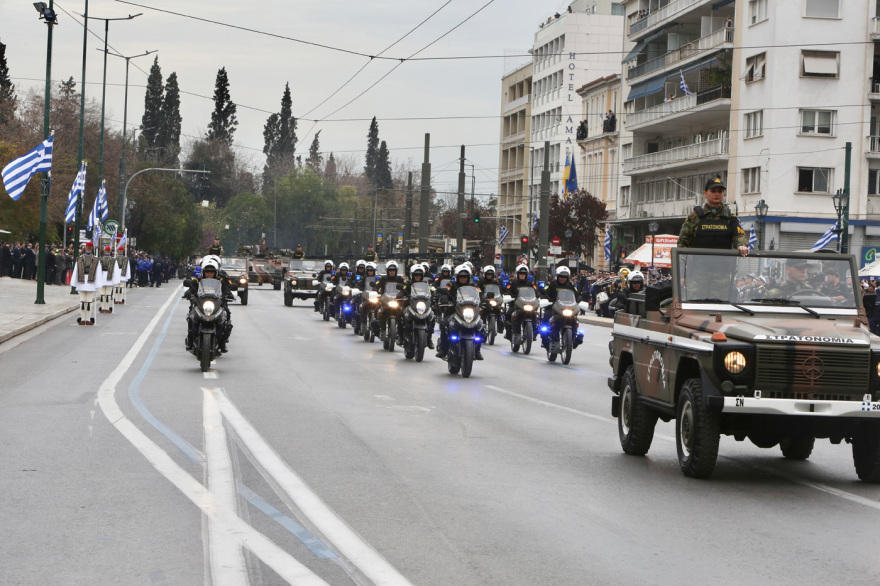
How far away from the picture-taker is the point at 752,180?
193 ft

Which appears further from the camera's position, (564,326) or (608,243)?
(608,243)

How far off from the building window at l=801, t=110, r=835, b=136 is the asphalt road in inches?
1693

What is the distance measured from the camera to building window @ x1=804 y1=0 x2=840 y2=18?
2205 inches

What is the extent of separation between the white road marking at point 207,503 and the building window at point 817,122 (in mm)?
46649

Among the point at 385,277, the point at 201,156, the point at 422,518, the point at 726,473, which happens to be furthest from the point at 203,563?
the point at 201,156

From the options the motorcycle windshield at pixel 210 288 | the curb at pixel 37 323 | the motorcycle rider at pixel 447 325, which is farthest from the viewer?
the curb at pixel 37 323

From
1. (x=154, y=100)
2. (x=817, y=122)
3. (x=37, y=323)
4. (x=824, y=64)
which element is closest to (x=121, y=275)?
(x=37, y=323)

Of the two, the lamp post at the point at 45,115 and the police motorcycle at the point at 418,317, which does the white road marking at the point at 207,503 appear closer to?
the police motorcycle at the point at 418,317

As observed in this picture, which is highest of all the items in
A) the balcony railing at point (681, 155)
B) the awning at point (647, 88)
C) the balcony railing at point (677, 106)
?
the awning at point (647, 88)

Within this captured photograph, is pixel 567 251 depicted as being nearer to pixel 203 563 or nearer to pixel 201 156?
pixel 203 563

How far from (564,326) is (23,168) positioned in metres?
17.1

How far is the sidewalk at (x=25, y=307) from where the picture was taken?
2784 centimetres

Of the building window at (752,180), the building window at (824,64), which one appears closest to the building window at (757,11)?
the building window at (824,64)

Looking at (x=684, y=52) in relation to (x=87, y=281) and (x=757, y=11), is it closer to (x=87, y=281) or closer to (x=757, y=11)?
(x=757, y=11)
